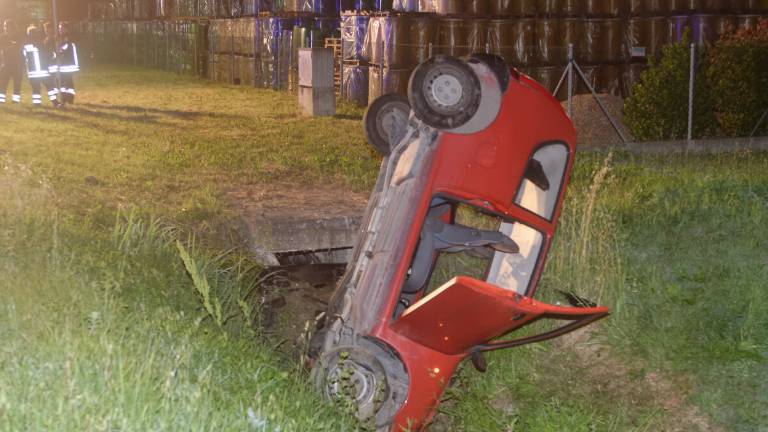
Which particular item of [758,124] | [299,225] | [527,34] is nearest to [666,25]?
[527,34]

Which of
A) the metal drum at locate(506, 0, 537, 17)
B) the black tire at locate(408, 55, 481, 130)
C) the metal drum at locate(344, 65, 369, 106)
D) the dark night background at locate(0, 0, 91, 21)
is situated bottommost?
the metal drum at locate(344, 65, 369, 106)

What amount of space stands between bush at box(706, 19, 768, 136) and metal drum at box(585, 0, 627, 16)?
460 cm

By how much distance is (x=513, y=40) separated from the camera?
18500 millimetres

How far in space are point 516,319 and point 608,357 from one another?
1.31 metres

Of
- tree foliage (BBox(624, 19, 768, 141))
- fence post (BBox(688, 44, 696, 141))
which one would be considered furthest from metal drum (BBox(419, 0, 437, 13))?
fence post (BBox(688, 44, 696, 141))

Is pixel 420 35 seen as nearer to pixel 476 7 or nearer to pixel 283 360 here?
pixel 476 7

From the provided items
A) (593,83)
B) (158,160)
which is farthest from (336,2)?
(158,160)

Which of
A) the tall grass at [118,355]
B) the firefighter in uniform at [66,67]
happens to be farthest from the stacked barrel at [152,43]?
the tall grass at [118,355]

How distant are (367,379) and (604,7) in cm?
1452

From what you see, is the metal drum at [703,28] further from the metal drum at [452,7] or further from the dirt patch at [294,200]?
the dirt patch at [294,200]

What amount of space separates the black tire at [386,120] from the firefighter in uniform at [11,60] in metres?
Answer: 15.0

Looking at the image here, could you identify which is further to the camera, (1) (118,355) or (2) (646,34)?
(2) (646,34)

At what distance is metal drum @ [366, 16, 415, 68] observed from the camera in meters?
18.0

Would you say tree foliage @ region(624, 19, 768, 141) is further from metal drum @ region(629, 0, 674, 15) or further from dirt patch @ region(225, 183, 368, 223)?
dirt patch @ region(225, 183, 368, 223)
